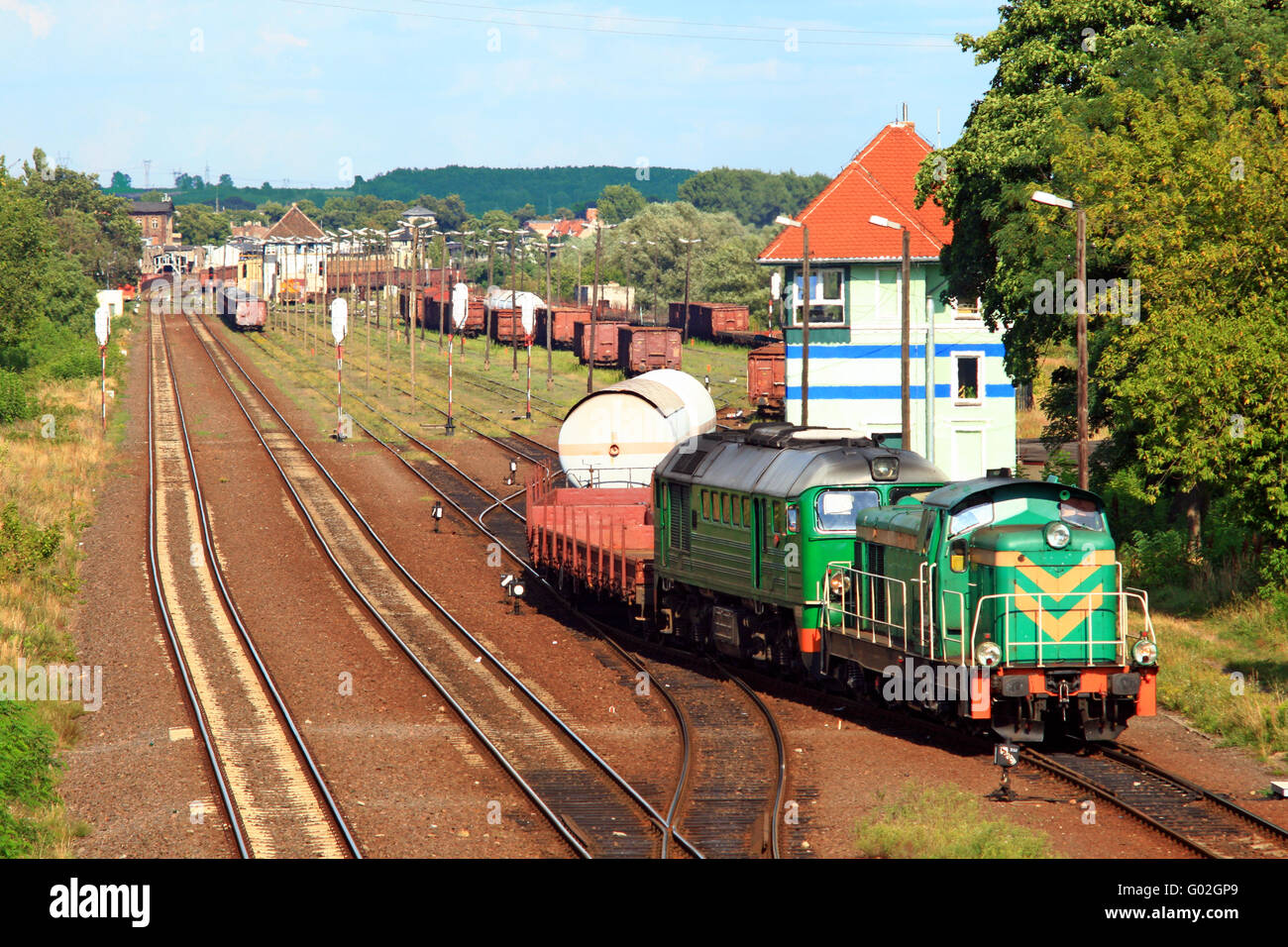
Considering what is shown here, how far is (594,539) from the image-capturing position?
30.5m

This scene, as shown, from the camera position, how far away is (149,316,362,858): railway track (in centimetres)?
1714

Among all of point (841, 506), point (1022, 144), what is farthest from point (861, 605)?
point (1022, 144)

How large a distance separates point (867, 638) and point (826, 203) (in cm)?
3617

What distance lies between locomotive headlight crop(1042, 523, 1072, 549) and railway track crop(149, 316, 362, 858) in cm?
988

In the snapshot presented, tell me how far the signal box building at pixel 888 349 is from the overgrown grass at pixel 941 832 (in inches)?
1445

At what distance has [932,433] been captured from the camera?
53.8 metres

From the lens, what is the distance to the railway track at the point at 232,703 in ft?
56.2

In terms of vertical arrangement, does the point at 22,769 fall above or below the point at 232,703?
above

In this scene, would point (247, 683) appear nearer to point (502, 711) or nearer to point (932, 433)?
point (502, 711)

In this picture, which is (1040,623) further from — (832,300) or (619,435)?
(832,300)

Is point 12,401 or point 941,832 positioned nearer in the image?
point 941,832

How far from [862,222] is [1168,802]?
39.3 m

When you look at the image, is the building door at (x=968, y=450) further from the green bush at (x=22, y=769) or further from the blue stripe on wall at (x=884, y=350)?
the green bush at (x=22, y=769)
